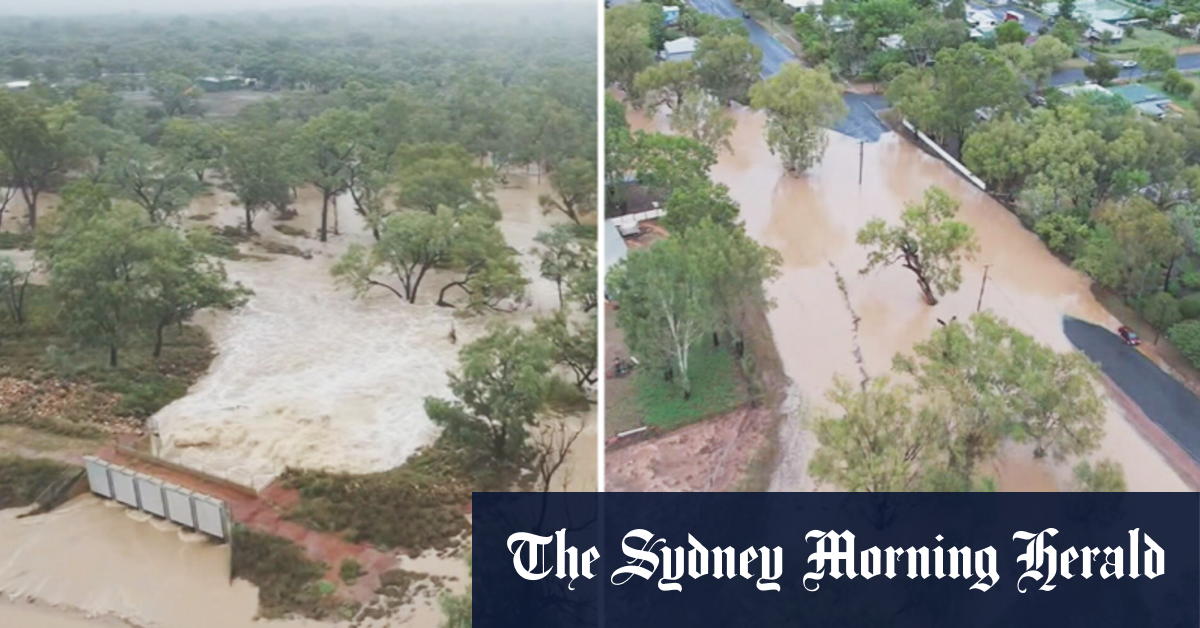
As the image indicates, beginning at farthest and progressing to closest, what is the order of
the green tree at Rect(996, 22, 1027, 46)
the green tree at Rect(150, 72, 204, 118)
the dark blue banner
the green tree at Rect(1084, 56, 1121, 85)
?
the green tree at Rect(996, 22, 1027, 46) < the green tree at Rect(1084, 56, 1121, 85) < the green tree at Rect(150, 72, 204, 118) < the dark blue banner

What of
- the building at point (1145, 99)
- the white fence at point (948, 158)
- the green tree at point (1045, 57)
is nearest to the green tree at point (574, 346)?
the white fence at point (948, 158)

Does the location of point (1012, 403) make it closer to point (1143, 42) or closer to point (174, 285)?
point (174, 285)

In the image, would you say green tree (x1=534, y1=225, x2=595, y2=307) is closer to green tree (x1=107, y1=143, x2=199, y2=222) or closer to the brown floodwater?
the brown floodwater

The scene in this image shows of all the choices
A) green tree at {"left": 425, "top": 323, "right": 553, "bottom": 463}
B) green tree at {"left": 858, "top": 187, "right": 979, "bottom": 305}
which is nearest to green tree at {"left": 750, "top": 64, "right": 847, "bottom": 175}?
green tree at {"left": 858, "top": 187, "right": 979, "bottom": 305}

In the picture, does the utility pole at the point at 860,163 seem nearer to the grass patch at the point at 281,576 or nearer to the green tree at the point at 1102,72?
the green tree at the point at 1102,72

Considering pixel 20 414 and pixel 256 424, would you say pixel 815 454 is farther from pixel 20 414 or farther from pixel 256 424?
pixel 20 414

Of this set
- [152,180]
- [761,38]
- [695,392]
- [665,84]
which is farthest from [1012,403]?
[152,180]
